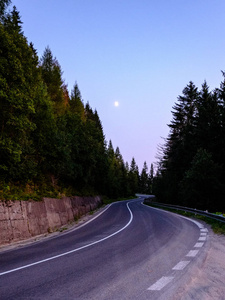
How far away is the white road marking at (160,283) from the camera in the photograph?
414cm

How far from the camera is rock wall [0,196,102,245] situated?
36.9ft

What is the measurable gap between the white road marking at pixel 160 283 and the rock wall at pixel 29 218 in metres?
8.40

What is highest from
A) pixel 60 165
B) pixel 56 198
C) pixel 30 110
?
pixel 30 110

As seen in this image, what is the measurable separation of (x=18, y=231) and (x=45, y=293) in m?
8.47

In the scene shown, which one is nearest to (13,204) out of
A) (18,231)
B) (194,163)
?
(18,231)

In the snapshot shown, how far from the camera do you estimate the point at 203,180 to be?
2867 cm

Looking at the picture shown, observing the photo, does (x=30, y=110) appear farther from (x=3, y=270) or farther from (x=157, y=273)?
(x=157, y=273)

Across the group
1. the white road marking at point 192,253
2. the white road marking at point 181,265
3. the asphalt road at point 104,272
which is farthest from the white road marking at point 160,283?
the white road marking at point 192,253

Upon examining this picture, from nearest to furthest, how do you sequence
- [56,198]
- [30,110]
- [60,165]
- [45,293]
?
[45,293] → [30,110] → [56,198] → [60,165]

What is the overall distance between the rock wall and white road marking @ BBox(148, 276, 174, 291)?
27.6 feet

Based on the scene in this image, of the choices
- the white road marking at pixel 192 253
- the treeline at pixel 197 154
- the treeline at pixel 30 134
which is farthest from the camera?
the treeline at pixel 197 154

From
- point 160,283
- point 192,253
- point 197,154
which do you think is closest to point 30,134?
point 192,253

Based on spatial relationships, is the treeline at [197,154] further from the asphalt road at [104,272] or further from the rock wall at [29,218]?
the asphalt road at [104,272]

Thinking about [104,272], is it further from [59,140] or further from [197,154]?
[197,154]
